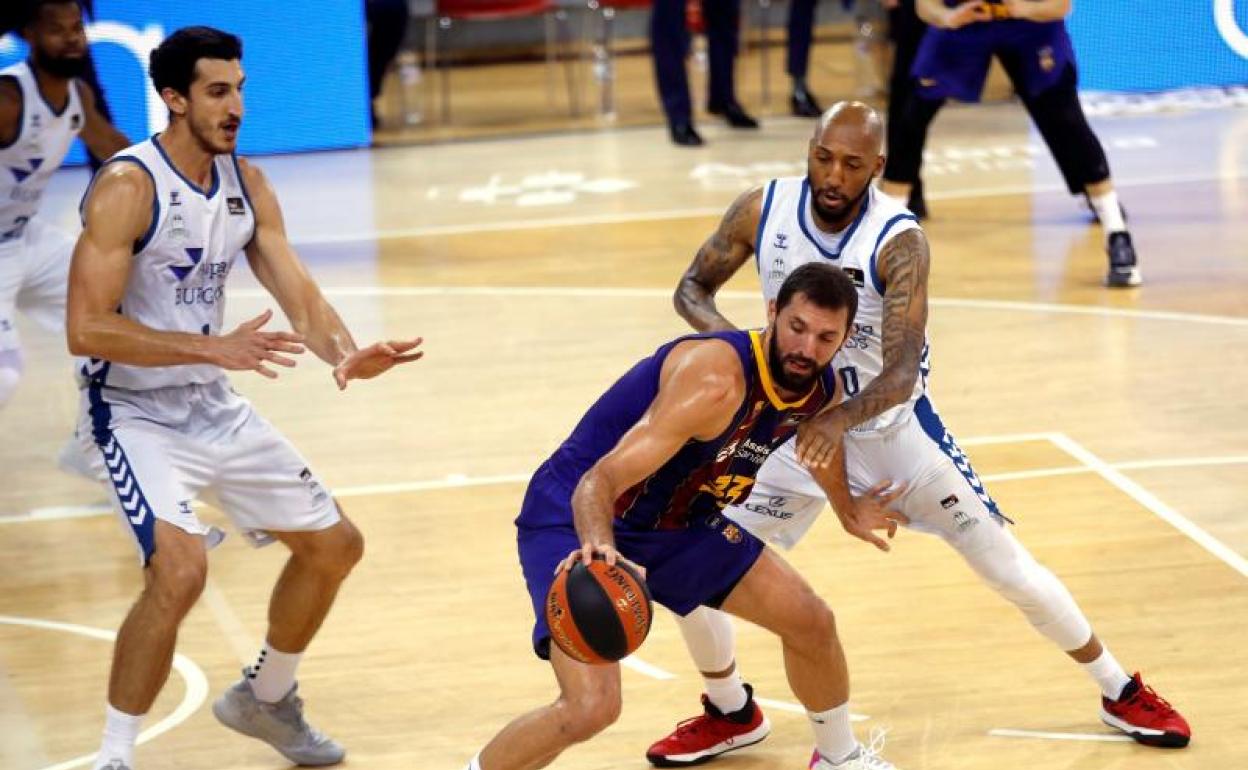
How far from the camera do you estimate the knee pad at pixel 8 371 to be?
25.1 feet

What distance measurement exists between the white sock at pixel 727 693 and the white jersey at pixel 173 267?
1.70m

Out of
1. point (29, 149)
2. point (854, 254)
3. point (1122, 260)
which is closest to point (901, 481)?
point (854, 254)

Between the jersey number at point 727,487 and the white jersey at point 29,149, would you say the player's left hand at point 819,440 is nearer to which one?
the jersey number at point 727,487

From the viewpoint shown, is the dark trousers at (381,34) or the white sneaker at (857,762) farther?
the dark trousers at (381,34)

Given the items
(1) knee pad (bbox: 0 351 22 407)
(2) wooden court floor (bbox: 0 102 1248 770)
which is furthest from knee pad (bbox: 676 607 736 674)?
(1) knee pad (bbox: 0 351 22 407)

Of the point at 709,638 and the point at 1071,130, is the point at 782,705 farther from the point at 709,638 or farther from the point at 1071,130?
the point at 1071,130

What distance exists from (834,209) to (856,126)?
263mm

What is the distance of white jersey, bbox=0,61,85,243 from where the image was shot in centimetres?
799

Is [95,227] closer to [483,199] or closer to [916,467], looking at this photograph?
[916,467]

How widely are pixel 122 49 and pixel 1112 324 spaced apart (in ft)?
25.9

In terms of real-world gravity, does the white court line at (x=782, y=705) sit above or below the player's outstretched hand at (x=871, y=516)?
below

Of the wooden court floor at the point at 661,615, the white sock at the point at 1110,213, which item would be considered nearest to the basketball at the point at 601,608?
the wooden court floor at the point at 661,615

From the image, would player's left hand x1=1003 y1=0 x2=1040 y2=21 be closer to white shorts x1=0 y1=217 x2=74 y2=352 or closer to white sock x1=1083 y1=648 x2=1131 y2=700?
Result: white shorts x1=0 y1=217 x2=74 y2=352

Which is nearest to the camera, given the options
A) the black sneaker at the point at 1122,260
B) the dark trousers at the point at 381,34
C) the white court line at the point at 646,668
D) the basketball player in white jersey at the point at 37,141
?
the white court line at the point at 646,668
